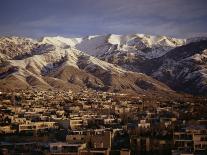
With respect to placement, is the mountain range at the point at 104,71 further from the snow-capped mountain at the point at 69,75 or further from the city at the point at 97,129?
the city at the point at 97,129

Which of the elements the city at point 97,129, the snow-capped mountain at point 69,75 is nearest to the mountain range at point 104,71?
the snow-capped mountain at point 69,75

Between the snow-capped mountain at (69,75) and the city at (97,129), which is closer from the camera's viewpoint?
the city at (97,129)

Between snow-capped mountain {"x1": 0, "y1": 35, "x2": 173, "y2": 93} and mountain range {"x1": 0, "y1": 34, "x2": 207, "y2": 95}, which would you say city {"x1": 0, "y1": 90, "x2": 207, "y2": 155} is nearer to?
snow-capped mountain {"x1": 0, "y1": 35, "x2": 173, "y2": 93}

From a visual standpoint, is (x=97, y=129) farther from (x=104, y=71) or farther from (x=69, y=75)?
(x=104, y=71)

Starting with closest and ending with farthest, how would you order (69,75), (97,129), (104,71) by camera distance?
(97,129), (69,75), (104,71)

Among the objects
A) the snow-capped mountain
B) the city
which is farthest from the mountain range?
the city

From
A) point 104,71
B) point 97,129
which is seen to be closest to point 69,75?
point 104,71

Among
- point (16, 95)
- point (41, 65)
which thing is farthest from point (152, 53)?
point (16, 95)

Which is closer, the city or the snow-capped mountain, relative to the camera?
the city

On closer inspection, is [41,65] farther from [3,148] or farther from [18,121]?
[3,148]

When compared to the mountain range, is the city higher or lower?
lower

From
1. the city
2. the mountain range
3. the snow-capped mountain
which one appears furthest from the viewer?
the mountain range
